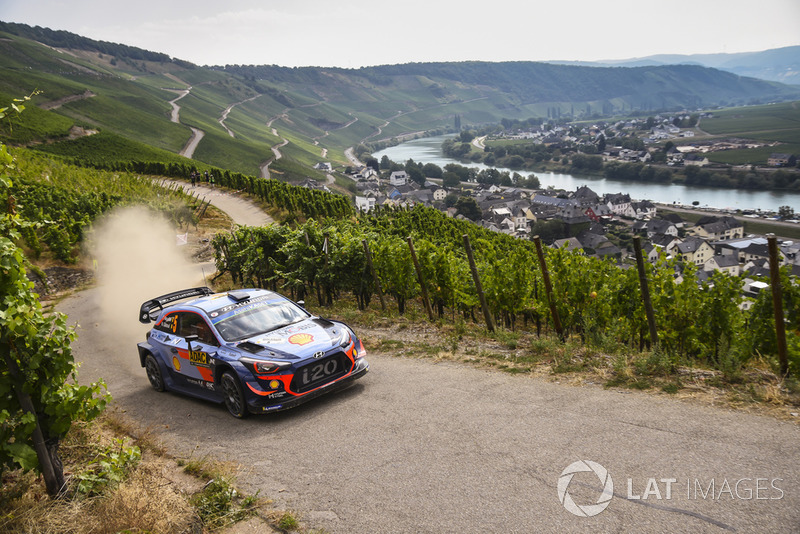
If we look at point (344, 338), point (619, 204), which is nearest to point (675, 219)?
point (619, 204)

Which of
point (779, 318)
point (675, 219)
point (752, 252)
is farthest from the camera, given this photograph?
point (675, 219)

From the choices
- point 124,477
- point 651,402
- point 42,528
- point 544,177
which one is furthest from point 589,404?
point 544,177

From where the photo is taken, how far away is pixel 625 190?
153 meters

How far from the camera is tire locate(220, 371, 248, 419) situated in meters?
8.51

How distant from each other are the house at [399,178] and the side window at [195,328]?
162 meters

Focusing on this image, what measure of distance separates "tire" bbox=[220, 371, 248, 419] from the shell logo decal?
111 cm

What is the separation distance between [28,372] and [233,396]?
3.78 m

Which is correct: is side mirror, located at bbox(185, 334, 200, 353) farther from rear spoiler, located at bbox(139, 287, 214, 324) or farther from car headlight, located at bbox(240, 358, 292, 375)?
rear spoiler, located at bbox(139, 287, 214, 324)

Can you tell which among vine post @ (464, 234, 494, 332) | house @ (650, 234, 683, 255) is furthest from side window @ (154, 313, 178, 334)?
house @ (650, 234, 683, 255)

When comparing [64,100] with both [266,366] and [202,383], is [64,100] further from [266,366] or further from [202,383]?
[266,366]

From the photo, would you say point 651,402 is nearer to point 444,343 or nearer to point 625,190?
point 444,343

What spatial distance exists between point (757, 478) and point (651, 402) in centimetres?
205

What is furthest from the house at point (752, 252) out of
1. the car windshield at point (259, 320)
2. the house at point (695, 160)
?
the car windshield at point (259, 320)

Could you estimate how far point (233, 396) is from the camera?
872cm
